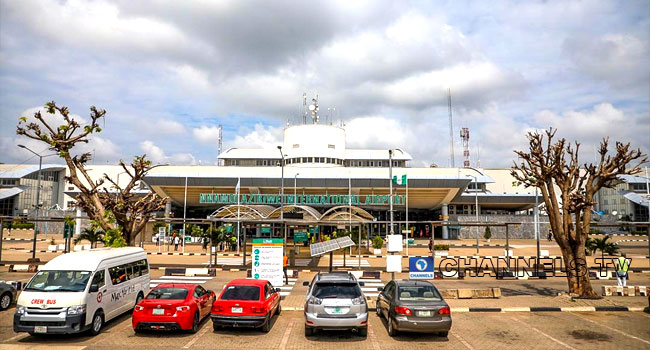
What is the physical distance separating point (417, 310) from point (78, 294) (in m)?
9.17

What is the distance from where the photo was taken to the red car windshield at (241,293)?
1225cm

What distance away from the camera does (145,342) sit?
1134 centimetres

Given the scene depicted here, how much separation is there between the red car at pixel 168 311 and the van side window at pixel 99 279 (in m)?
1.39

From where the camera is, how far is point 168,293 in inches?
489

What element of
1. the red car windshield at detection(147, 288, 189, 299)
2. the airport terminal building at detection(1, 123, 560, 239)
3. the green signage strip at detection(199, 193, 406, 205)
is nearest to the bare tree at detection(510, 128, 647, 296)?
the red car windshield at detection(147, 288, 189, 299)

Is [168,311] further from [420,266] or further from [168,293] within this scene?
[420,266]

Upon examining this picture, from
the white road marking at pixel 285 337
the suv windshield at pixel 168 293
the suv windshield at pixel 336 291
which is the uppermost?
the suv windshield at pixel 336 291

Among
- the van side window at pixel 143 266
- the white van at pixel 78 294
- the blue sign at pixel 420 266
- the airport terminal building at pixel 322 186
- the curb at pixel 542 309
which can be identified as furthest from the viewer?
the airport terminal building at pixel 322 186

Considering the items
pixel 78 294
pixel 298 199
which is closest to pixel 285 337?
pixel 78 294

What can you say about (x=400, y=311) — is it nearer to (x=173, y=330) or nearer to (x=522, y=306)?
(x=173, y=330)

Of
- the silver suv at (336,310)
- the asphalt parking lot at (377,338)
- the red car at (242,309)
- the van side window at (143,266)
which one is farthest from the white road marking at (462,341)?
the van side window at (143,266)

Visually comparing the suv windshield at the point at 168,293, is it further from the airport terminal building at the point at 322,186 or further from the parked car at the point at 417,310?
the airport terminal building at the point at 322,186

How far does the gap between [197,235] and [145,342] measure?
145 feet

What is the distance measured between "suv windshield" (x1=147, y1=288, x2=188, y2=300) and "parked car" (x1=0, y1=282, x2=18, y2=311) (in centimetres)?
690
